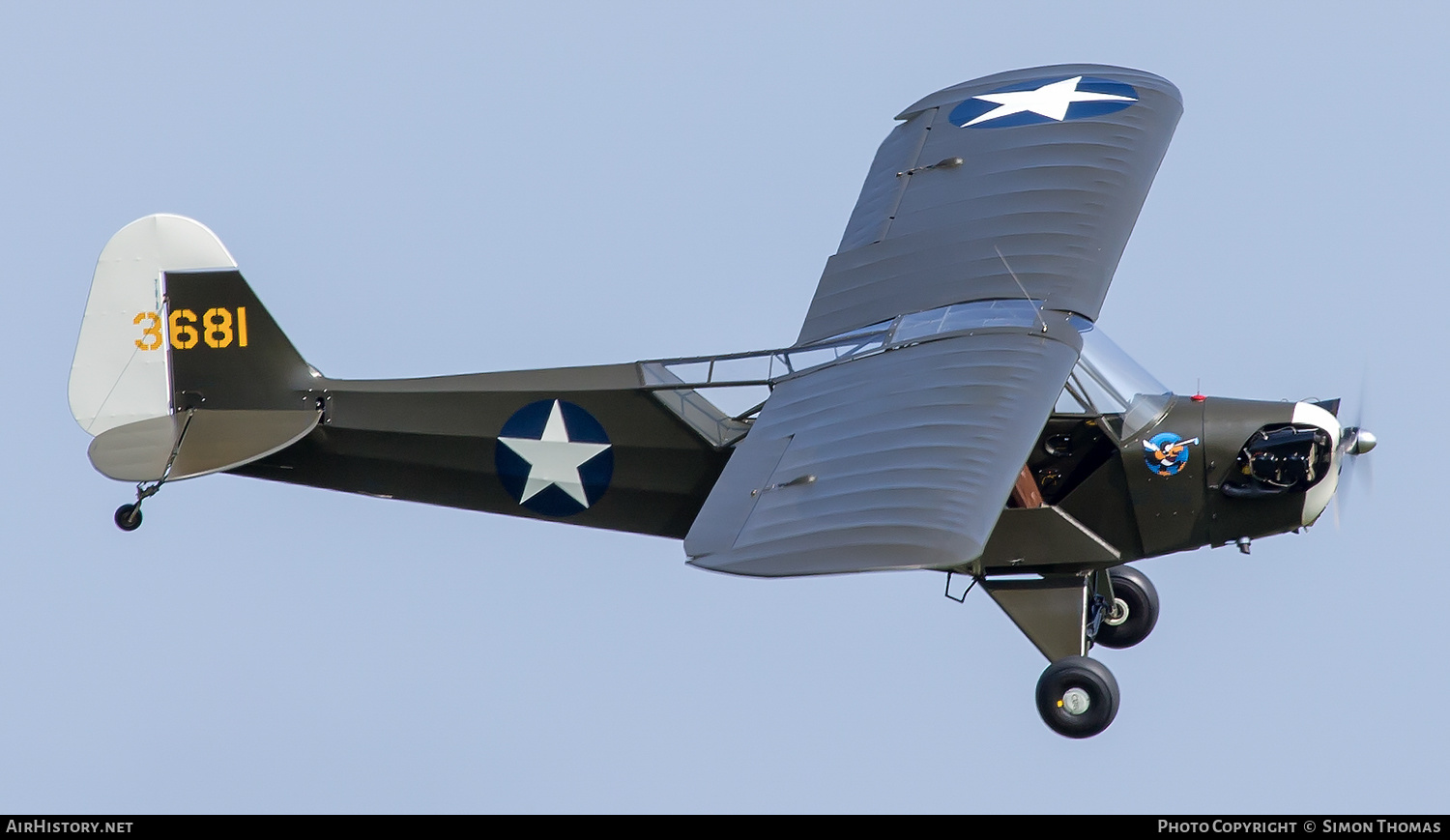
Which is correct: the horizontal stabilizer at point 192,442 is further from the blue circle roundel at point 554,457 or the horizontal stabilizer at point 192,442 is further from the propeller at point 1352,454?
the propeller at point 1352,454

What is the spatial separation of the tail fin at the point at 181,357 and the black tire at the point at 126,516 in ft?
1.31

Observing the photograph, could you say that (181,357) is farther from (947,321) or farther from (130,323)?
(947,321)

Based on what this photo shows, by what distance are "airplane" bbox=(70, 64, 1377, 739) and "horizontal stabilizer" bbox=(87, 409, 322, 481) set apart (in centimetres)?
2

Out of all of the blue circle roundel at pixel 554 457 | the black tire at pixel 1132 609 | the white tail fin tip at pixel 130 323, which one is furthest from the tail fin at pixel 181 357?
the black tire at pixel 1132 609

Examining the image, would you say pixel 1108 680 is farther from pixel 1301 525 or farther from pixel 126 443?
pixel 126 443

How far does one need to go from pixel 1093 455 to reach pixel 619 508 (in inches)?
117

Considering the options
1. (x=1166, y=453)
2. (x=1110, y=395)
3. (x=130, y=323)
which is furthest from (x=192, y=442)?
(x=1166, y=453)

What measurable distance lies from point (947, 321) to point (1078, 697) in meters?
2.39

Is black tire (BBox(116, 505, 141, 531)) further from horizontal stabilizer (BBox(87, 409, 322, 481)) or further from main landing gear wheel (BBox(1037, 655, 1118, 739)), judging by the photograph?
main landing gear wheel (BBox(1037, 655, 1118, 739))

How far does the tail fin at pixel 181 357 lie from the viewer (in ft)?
Result: 42.5

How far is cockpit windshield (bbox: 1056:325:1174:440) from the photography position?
1197cm

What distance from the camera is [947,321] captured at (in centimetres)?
1231

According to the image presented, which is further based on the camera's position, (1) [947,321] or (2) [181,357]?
(2) [181,357]

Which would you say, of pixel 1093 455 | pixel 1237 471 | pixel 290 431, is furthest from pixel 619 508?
pixel 1237 471
